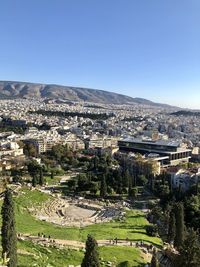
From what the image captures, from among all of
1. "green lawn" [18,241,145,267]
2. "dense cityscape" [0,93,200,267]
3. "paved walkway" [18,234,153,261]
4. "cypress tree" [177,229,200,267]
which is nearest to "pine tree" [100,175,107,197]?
"dense cityscape" [0,93,200,267]

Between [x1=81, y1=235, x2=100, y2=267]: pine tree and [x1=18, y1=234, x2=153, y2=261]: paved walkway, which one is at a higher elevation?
[x1=81, y1=235, x2=100, y2=267]: pine tree

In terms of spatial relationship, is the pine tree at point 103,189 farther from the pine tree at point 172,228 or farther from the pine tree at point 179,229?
the pine tree at point 179,229

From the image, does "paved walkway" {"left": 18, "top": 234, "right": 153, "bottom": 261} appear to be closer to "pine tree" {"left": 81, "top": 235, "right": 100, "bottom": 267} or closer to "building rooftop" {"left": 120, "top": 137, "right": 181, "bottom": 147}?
"pine tree" {"left": 81, "top": 235, "right": 100, "bottom": 267}

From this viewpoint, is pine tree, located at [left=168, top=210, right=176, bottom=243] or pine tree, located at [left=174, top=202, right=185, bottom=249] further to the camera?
pine tree, located at [left=168, top=210, right=176, bottom=243]

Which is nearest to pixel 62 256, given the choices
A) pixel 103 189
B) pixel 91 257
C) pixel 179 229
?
pixel 91 257

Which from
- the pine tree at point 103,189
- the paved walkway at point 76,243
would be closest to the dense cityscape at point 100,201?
the paved walkway at point 76,243

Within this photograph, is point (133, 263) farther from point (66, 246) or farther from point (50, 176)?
point (50, 176)
